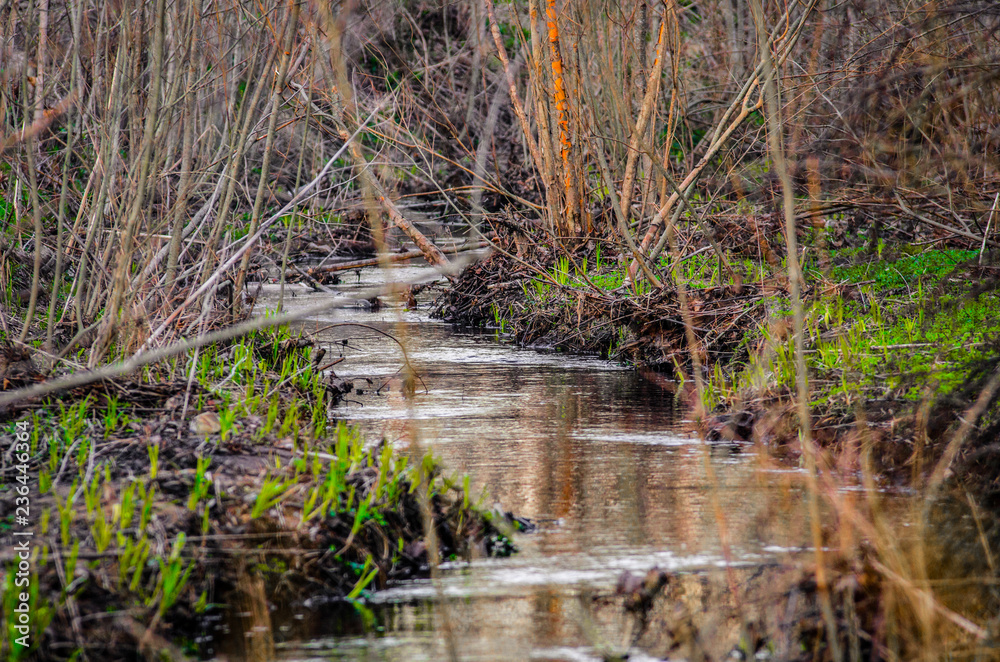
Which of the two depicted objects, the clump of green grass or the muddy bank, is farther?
the clump of green grass

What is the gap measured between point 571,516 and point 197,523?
5.69 ft

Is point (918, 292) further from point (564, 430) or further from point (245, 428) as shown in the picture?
point (245, 428)

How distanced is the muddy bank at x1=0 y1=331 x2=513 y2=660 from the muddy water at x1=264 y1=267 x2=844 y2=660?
204 mm

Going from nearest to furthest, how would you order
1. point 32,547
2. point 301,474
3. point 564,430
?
point 32,547
point 301,474
point 564,430

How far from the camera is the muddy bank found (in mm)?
→ 3961

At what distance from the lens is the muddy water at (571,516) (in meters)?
3.97

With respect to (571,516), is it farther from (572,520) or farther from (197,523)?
(197,523)

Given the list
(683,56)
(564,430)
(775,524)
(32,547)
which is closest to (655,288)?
(564,430)

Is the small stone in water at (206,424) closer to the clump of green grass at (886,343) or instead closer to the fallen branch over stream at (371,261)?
the clump of green grass at (886,343)

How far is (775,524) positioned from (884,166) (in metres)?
3.85

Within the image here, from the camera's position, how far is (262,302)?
1220 cm

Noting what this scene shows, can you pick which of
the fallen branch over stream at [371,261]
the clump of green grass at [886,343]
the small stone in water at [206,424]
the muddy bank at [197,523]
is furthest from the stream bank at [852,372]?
the small stone in water at [206,424]

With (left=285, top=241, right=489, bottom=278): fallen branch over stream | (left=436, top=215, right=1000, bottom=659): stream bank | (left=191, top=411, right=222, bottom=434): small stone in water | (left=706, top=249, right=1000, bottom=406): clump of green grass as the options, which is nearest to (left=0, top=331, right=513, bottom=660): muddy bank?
(left=191, top=411, right=222, bottom=434): small stone in water

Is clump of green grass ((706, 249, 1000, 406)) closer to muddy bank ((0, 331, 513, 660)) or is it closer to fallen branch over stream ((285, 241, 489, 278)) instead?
muddy bank ((0, 331, 513, 660))
